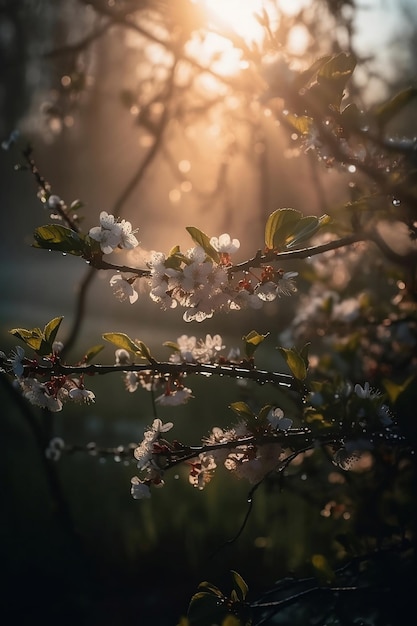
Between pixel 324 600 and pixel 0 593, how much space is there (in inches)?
54.2

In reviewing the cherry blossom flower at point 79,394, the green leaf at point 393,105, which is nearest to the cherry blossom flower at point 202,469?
the cherry blossom flower at point 79,394

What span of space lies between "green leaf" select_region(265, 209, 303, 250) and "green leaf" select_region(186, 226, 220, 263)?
10 centimetres

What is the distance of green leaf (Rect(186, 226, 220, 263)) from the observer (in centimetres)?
121

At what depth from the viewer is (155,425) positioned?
1.32 meters

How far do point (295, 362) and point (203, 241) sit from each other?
0.27 meters

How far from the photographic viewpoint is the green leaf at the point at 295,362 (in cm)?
124

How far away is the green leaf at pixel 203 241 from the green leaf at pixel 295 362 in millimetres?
208

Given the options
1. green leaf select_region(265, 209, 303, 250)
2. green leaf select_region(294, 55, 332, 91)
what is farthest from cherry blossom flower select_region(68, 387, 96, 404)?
green leaf select_region(294, 55, 332, 91)

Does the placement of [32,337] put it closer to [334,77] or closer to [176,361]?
[176,361]

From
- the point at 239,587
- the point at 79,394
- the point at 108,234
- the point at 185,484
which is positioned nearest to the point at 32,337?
the point at 79,394

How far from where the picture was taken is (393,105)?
1.06 meters

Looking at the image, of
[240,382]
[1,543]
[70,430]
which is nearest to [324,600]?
[240,382]

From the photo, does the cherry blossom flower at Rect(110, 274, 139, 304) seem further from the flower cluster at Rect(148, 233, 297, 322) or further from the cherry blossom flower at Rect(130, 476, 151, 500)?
the cherry blossom flower at Rect(130, 476, 151, 500)

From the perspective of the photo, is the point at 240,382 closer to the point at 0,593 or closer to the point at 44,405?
the point at 44,405
